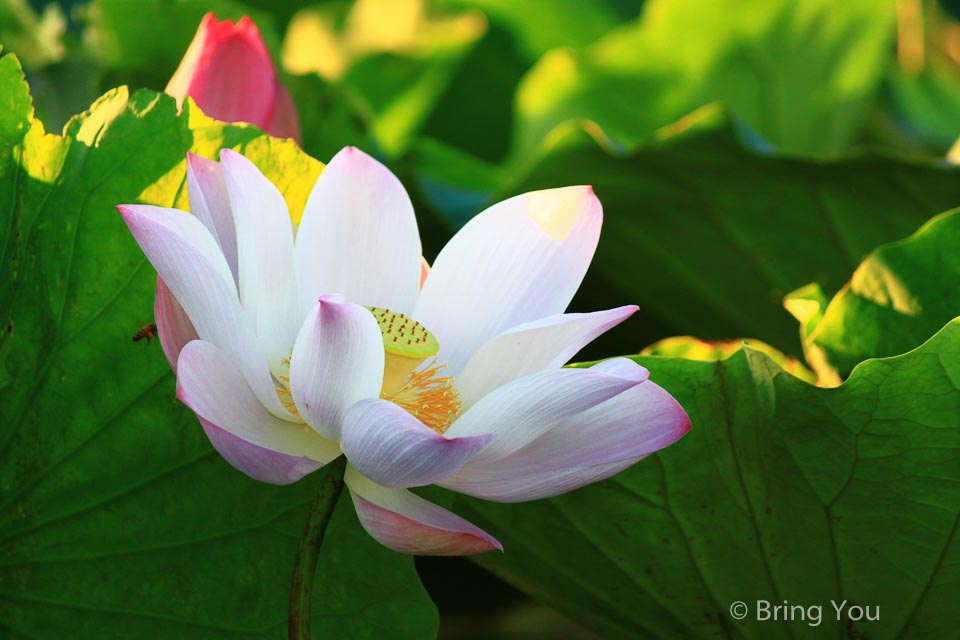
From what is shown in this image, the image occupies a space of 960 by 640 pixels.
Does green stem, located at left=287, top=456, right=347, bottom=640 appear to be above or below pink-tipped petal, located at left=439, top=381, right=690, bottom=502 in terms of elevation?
below

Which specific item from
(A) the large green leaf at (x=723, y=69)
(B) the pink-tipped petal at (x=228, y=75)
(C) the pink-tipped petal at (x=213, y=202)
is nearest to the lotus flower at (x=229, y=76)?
(B) the pink-tipped petal at (x=228, y=75)

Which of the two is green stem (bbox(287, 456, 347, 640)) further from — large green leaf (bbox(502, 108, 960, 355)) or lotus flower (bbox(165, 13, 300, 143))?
large green leaf (bbox(502, 108, 960, 355))

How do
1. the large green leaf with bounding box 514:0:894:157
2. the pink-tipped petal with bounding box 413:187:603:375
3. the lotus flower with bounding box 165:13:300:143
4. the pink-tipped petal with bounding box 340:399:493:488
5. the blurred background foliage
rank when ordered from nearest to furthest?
1. the pink-tipped petal with bounding box 340:399:493:488
2. the pink-tipped petal with bounding box 413:187:603:375
3. the lotus flower with bounding box 165:13:300:143
4. the blurred background foliage
5. the large green leaf with bounding box 514:0:894:157

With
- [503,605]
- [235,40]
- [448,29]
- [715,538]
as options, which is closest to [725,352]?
[715,538]

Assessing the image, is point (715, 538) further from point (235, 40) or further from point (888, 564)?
point (235, 40)

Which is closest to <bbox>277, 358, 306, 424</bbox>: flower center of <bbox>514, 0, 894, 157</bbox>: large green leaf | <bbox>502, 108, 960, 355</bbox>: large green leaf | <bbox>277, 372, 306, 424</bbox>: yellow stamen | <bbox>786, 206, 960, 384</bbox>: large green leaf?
<bbox>277, 372, 306, 424</bbox>: yellow stamen

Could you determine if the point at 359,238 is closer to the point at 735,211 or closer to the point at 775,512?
the point at 775,512

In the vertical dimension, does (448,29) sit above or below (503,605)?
above

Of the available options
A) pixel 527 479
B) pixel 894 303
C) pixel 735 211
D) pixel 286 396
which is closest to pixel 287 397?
pixel 286 396
